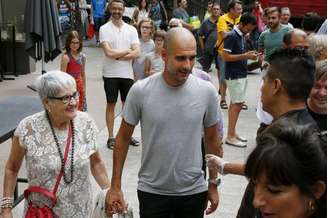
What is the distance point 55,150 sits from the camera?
135 inches

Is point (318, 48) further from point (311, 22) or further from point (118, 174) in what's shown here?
point (311, 22)

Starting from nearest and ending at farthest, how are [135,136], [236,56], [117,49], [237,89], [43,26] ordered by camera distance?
[117,49] < [236,56] < [237,89] < [135,136] < [43,26]

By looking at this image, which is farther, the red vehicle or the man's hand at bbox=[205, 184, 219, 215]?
the red vehicle

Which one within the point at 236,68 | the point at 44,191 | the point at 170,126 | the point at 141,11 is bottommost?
the point at 44,191

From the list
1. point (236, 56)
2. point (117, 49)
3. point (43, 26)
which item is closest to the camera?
point (117, 49)

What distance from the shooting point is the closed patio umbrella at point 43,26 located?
950 centimetres

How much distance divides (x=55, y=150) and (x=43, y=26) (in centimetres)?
652

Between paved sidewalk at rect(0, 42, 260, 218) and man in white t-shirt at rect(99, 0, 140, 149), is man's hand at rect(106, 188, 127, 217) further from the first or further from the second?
man in white t-shirt at rect(99, 0, 140, 149)

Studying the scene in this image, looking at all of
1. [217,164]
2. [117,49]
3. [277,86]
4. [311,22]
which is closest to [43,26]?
[117,49]

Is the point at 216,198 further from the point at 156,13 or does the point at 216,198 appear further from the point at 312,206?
the point at 156,13

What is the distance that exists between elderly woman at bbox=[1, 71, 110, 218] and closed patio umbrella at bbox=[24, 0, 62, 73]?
614 cm

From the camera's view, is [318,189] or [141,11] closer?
[318,189]

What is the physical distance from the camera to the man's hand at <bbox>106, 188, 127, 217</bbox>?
3.51 metres

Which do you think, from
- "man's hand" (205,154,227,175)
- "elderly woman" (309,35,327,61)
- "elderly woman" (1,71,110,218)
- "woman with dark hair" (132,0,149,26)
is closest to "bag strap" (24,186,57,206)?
"elderly woman" (1,71,110,218)
